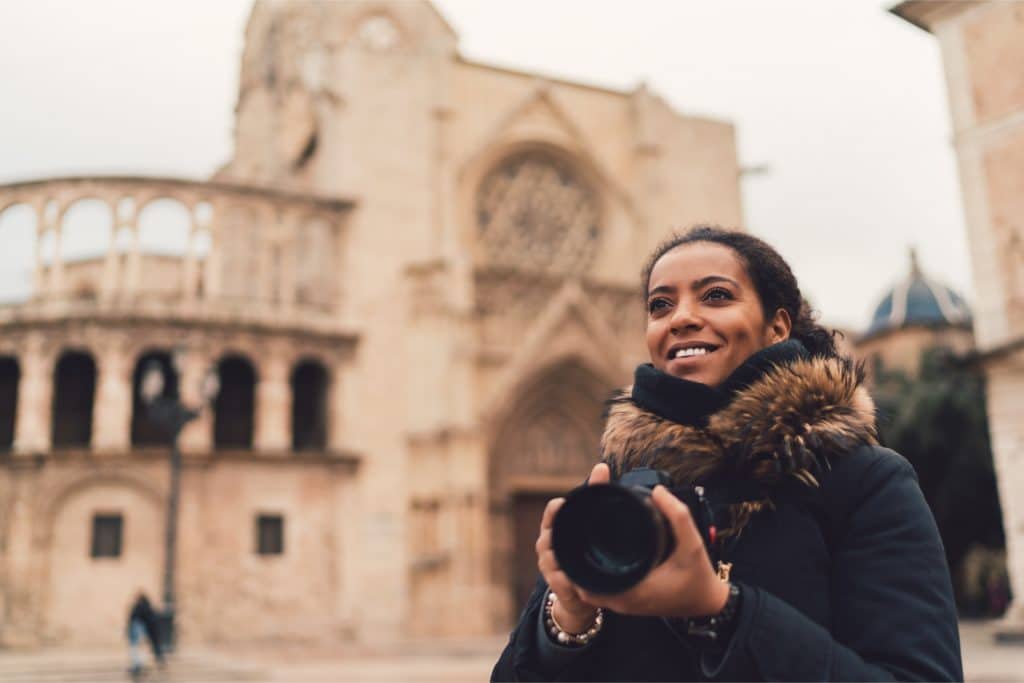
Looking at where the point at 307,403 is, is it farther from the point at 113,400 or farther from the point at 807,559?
the point at 807,559

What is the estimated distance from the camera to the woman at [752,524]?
1.19 m

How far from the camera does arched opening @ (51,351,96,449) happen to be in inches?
841

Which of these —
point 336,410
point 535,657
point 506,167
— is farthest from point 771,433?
point 506,167

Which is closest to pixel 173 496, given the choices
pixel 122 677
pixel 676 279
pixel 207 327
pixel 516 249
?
pixel 122 677

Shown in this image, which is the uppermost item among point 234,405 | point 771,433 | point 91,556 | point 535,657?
point 234,405

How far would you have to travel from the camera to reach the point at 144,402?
70.5 feet

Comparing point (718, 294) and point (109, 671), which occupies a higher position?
point (718, 294)

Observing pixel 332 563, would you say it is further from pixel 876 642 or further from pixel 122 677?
pixel 876 642

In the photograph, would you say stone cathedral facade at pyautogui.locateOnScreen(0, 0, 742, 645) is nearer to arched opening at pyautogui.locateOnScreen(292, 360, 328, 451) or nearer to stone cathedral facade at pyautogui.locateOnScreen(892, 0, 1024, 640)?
arched opening at pyautogui.locateOnScreen(292, 360, 328, 451)

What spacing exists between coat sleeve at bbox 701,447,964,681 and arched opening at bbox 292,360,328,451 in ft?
71.1

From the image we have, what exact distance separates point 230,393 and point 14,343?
4.53 metres

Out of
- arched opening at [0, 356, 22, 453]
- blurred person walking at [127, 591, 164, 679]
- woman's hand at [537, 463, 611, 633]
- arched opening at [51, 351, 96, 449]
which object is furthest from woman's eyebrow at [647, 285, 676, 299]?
arched opening at [0, 356, 22, 453]

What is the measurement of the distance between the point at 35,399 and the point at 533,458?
1117 centimetres

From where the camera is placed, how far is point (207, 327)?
2114cm
